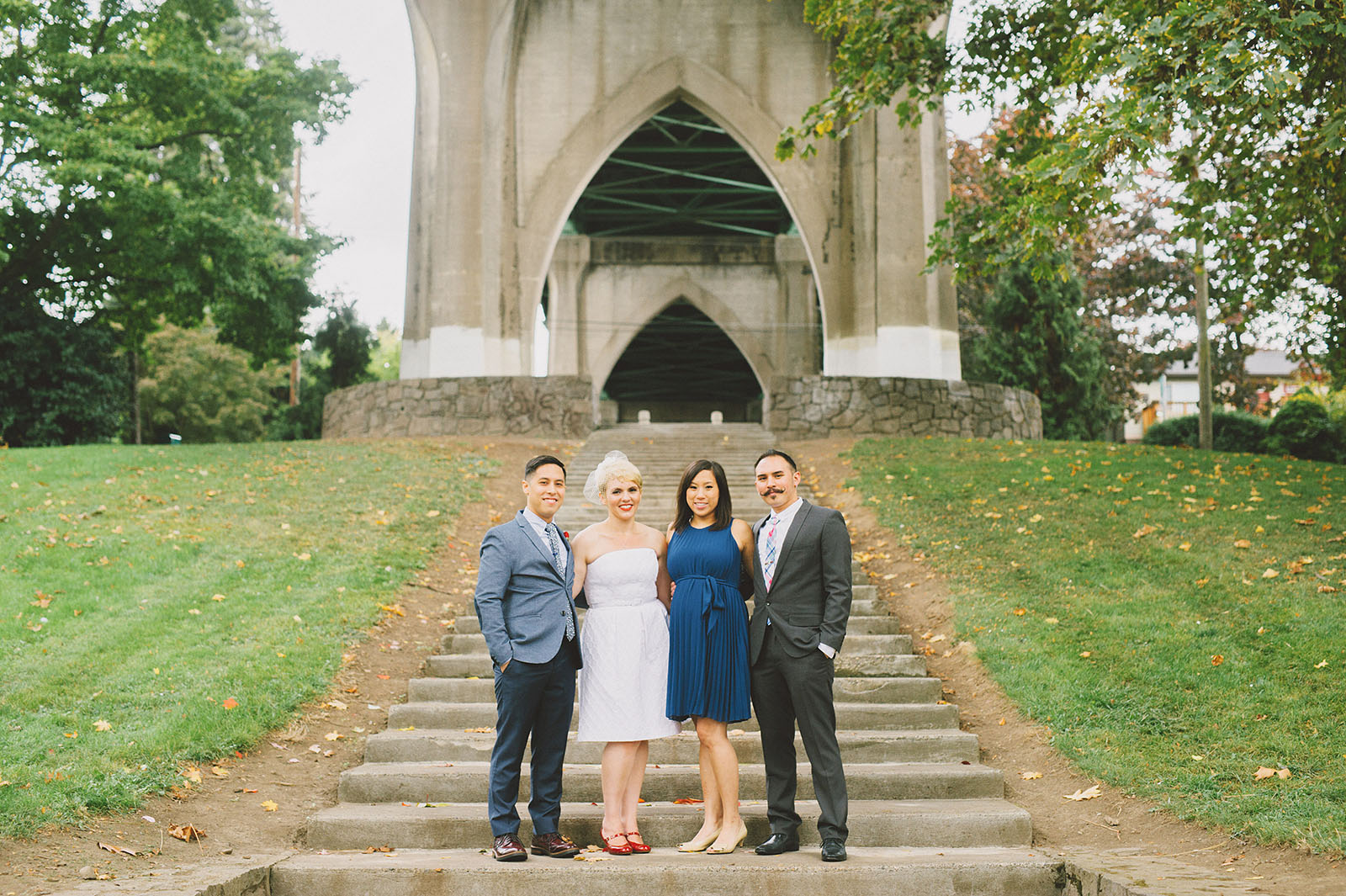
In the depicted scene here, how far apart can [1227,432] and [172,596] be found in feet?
68.2

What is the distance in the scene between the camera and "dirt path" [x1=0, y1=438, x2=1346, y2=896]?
4.32 m

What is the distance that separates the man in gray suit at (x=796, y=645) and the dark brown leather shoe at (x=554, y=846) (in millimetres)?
796

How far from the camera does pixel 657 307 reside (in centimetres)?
3095

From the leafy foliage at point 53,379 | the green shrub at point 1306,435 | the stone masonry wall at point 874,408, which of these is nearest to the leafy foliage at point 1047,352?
the green shrub at point 1306,435

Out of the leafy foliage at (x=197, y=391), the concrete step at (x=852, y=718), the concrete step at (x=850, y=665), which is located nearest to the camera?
the concrete step at (x=852, y=718)

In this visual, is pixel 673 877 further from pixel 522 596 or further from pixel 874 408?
pixel 874 408

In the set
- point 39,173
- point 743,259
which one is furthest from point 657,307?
point 39,173

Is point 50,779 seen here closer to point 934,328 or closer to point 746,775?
point 746,775

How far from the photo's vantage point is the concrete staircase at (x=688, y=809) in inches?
171

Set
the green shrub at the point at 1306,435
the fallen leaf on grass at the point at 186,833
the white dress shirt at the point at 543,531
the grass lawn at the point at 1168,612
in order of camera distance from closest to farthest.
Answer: the white dress shirt at the point at 543,531 < the fallen leaf on grass at the point at 186,833 < the grass lawn at the point at 1168,612 < the green shrub at the point at 1306,435

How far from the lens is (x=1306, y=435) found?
61.7 ft

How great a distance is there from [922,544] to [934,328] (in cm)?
942

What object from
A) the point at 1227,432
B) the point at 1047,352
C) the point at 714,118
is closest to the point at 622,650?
the point at 714,118

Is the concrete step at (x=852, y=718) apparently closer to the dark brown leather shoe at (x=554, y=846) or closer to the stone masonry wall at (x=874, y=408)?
the dark brown leather shoe at (x=554, y=846)
